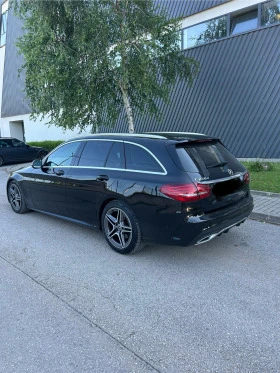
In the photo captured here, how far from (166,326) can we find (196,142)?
223 centimetres

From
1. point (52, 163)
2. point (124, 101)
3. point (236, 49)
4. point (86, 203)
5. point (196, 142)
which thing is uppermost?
point (236, 49)

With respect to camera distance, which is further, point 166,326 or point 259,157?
point 259,157

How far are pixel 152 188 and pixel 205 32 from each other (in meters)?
10.4

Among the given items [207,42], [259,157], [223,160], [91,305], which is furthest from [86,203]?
[207,42]

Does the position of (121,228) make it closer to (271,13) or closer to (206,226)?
(206,226)

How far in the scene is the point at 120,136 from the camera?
4.27 metres

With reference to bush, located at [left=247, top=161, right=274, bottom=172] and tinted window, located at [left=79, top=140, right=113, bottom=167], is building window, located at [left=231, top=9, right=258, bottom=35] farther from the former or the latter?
tinted window, located at [left=79, top=140, right=113, bottom=167]

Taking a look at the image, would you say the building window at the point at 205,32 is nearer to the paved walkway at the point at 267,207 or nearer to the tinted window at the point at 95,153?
the paved walkway at the point at 267,207

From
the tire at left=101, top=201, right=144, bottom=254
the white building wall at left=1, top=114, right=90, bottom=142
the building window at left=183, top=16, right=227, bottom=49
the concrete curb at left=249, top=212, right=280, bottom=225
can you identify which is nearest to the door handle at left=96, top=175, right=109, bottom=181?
the tire at left=101, top=201, right=144, bottom=254

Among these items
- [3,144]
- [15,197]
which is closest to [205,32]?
[15,197]

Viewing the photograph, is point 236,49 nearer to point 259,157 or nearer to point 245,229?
point 259,157

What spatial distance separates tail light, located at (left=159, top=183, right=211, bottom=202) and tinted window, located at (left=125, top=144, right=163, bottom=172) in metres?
0.33

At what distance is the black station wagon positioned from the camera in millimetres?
3383

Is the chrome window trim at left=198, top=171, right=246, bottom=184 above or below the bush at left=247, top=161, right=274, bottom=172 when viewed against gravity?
above
